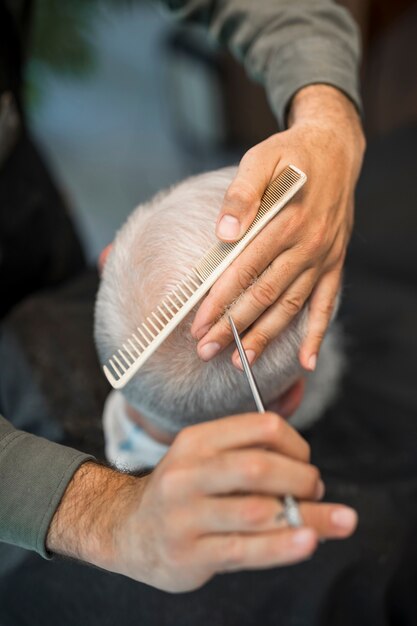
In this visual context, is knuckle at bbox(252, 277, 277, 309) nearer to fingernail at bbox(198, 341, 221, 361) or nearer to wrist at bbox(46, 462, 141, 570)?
fingernail at bbox(198, 341, 221, 361)

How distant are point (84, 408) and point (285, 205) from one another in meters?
0.68

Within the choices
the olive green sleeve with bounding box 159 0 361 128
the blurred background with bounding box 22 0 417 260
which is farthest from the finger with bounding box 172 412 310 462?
the blurred background with bounding box 22 0 417 260

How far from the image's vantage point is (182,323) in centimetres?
85

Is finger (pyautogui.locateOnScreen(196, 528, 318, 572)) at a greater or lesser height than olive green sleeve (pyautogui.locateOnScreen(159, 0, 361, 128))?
lesser

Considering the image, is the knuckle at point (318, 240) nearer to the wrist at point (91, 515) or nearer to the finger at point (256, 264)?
the finger at point (256, 264)

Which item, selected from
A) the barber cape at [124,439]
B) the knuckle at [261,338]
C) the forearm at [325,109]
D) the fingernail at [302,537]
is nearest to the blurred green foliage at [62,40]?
the forearm at [325,109]

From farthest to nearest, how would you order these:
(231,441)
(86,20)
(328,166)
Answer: (86,20) → (328,166) → (231,441)

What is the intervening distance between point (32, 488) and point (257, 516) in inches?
13.8

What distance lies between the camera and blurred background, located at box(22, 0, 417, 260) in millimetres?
2492

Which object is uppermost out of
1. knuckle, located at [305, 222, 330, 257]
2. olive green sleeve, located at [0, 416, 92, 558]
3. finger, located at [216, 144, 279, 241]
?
finger, located at [216, 144, 279, 241]

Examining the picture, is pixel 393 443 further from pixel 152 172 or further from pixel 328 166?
pixel 152 172

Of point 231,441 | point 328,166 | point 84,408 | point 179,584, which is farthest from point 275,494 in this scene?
point 84,408

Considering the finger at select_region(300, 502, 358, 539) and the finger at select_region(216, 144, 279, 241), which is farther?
the finger at select_region(216, 144, 279, 241)

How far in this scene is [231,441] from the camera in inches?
22.7
